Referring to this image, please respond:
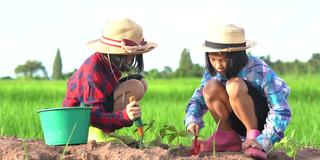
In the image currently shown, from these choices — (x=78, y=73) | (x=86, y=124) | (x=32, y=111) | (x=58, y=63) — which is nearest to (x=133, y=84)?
(x=78, y=73)

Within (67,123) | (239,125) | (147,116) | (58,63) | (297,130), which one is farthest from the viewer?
(58,63)

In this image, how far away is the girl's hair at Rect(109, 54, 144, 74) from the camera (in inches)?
135

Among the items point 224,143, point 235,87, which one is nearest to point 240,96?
point 235,87

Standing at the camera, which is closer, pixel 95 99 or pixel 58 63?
pixel 95 99

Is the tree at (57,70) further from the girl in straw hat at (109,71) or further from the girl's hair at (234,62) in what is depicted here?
the girl's hair at (234,62)

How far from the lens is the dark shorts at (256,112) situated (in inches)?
138

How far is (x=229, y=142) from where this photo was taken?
11.6 ft

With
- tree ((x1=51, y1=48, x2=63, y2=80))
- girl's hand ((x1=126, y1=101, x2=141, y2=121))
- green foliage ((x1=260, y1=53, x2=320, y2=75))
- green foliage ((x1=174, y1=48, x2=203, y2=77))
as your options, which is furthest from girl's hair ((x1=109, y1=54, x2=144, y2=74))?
tree ((x1=51, y1=48, x2=63, y2=80))

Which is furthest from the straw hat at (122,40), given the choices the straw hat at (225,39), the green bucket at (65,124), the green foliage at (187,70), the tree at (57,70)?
the tree at (57,70)

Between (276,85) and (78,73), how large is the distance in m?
1.19

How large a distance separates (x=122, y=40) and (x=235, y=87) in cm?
71

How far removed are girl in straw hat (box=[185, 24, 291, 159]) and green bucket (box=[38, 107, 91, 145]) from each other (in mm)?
743

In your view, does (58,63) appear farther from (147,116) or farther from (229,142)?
(229,142)

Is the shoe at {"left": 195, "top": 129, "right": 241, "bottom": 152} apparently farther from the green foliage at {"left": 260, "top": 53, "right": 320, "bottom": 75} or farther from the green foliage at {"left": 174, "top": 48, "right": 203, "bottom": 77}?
the green foliage at {"left": 260, "top": 53, "right": 320, "bottom": 75}
